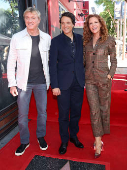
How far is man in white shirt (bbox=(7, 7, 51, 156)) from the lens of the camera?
236 cm

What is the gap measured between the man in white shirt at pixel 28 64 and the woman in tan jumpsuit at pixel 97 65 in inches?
23.2

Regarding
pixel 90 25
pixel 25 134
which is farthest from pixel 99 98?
pixel 25 134

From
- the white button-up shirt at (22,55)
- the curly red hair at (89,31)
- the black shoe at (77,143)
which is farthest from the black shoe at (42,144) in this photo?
the curly red hair at (89,31)

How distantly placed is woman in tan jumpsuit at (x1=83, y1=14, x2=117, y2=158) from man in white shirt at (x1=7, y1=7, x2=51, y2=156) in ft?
1.93

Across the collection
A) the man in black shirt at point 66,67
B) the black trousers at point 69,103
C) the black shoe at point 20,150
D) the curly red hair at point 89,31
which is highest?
the curly red hair at point 89,31

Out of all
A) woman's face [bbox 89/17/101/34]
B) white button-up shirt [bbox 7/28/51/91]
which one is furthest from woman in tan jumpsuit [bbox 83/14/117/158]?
white button-up shirt [bbox 7/28/51/91]

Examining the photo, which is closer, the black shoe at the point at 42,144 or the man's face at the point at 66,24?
the man's face at the point at 66,24

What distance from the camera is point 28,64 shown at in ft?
7.84

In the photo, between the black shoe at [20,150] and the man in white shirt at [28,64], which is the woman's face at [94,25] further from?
the black shoe at [20,150]

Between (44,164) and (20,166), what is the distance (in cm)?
31

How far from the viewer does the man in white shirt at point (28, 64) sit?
236cm

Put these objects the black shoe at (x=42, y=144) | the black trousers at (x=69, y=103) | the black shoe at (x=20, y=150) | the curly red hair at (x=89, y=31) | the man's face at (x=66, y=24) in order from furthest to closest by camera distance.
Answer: the black shoe at (x=42, y=144) < the black shoe at (x=20, y=150) < the black trousers at (x=69, y=103) < the curly red hair at (x=89, y=31) < the man's face at (x=66, y=24)

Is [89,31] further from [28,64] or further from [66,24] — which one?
[28,64]

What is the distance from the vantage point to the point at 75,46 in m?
2.43
